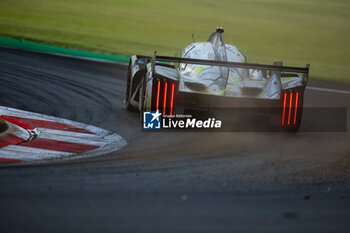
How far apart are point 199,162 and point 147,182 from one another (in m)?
1.03

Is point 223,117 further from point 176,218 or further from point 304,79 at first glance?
point 176,218

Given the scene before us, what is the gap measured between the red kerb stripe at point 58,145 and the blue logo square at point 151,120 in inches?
33.4

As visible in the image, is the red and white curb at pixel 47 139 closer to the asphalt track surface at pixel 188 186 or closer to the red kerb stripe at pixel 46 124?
the red kerb stripe at pixel 46 124

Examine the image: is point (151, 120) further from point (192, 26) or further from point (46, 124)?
point (192, 26)

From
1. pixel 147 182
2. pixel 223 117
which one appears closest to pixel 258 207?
pixel 147 182

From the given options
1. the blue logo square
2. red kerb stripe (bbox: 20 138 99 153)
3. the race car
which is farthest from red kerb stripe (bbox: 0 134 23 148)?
the race car

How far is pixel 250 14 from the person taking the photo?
1040 inches

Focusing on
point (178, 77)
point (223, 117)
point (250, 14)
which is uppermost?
point (250, 14)

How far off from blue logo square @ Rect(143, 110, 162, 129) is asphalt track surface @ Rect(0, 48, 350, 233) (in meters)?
0.16

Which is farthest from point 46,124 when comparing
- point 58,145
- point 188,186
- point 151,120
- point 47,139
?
point 188,186

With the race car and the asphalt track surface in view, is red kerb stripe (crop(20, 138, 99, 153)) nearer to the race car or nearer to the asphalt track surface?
the asphalt track surface

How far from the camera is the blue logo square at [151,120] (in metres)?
6.93

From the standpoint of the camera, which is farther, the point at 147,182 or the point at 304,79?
the point at 304,79

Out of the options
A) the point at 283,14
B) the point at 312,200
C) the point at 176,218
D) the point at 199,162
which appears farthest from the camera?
the point at 283,14
